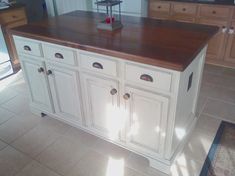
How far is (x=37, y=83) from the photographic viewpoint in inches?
84.3

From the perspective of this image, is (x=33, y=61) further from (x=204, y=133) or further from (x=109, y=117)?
(x=204, y=133)

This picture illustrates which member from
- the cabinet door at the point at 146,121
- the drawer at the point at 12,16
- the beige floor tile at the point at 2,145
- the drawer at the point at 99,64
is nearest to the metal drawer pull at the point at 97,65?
the drawer at the point at 99,64

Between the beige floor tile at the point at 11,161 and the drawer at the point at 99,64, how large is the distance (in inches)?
37.0

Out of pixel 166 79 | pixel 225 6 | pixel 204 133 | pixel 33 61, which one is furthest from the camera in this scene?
pixel 225 6

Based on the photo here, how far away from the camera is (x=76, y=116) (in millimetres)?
2049

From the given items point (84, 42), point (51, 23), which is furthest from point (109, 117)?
point (51, 23)

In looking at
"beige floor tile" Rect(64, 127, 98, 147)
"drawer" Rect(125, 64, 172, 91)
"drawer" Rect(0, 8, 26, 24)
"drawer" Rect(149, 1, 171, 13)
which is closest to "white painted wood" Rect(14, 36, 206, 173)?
"drawer" Rect(125, 64, 172, 91)

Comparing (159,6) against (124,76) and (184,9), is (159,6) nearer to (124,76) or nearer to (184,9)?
(184,9)

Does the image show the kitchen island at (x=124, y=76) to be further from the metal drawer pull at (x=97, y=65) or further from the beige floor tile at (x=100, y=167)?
the beige floor tile at (x=100, y=167)

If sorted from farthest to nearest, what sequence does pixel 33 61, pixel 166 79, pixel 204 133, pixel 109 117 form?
pixel 204 133 → pixel 33 61 → pixel 109 117 → pixel 166 79

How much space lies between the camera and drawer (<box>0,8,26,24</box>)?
3084 mm

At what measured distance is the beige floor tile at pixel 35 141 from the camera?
2.00 m

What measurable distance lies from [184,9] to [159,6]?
37 centimetres

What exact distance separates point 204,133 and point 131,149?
2.48ft
